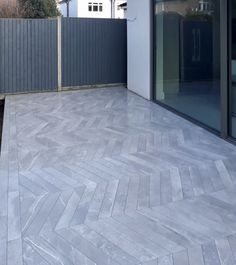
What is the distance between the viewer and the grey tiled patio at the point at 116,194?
2498 mm

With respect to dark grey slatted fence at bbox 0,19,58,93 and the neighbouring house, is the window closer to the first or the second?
the neighbouring house

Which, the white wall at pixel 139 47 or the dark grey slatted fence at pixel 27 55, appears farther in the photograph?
the dark grey slatted fence at pixel 27 55

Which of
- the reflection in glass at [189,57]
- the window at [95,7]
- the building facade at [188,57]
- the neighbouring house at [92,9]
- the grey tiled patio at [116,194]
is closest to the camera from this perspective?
the grey tiled patio at [116,194]

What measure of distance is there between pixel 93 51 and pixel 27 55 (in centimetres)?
160

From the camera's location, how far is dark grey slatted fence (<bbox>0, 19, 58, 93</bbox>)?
9078 millimetres

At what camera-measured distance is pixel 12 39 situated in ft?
29.8

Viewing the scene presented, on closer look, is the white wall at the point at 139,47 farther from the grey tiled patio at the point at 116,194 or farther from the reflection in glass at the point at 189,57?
the grey tiled patio at the point at 116,194

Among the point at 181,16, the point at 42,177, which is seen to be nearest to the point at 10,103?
the point at 181,16

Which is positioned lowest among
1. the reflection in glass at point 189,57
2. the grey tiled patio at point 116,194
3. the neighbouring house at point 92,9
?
the grey tiled patio at point 116,194

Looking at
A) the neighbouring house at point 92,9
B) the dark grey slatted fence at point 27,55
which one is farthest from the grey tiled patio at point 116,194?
the neighbouring house at point 92,9

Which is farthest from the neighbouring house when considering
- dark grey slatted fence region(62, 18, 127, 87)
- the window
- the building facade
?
the building facade

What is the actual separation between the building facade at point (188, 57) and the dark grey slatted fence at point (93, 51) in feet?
2.81

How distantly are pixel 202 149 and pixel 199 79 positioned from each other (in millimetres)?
1612

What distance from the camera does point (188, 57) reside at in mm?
6395
